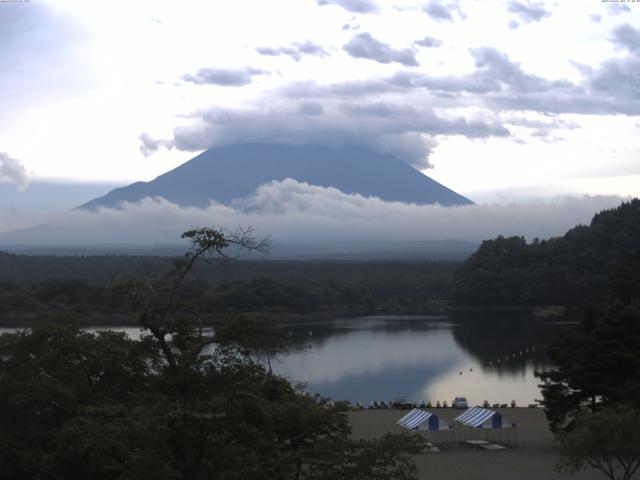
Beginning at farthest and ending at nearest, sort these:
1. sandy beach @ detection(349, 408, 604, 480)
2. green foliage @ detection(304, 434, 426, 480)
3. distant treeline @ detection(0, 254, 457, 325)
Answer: distant treeline @ detection(0, 254, 457, 325), sandy beach @ detection(349, 408, 604, 480), green foliage @ detection(304, 434, 426, 480)

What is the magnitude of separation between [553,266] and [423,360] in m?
23.4

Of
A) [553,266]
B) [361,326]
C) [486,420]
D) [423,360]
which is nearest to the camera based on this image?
[486,420]

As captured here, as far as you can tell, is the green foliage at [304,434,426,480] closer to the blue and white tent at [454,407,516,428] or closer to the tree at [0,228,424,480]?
the tree at [0,228,424,480]

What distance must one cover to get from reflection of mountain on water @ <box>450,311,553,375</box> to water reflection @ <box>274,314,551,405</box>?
1.3 inches

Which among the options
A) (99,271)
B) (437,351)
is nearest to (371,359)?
(437,351)

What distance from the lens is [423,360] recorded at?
95.9 feet

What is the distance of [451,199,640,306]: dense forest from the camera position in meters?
48.2

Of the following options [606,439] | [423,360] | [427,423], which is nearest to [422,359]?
[423,360]

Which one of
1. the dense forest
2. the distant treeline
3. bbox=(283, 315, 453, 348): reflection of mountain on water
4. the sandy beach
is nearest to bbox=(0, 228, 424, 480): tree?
the sandy beach

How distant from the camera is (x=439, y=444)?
14461mm

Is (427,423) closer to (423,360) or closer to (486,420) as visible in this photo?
(486,420)

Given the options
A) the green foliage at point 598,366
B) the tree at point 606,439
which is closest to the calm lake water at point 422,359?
the green foliage at point 598,366

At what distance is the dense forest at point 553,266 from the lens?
158 feet

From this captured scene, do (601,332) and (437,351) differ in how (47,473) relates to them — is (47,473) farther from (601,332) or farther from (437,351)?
(437,351)
